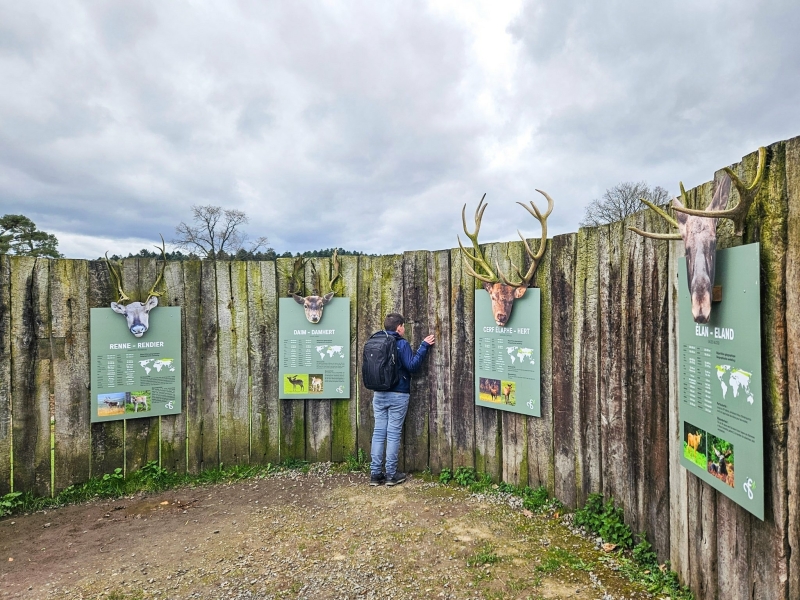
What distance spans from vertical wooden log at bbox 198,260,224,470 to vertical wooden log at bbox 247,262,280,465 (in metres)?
0.44

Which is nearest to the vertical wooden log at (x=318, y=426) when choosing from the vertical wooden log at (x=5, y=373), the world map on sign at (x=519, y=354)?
the world map on sign at (x=519, y=354)

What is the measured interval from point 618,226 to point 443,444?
3.22 m

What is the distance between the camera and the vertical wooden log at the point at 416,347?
5117 millimetres

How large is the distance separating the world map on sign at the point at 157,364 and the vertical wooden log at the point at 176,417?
0.14 meters

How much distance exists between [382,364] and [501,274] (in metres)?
1.72

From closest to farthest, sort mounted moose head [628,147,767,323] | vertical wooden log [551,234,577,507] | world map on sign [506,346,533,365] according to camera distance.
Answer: mounted moose head [628,147,767,323]
vertical wooden log [551,234,577,507]
world map on sign [506,346,533,365]

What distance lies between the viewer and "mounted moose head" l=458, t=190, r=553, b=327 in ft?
13.6

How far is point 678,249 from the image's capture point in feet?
9.39

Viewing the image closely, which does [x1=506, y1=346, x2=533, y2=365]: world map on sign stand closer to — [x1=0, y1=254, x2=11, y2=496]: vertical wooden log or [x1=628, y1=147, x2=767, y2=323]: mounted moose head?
[x1=628, y1=147, x2=767, y2=323]: mounted moose head

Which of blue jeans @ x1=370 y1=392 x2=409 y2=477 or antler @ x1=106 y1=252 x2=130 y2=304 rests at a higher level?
antler @ x1=106 y1=252 x2=130 y2=304

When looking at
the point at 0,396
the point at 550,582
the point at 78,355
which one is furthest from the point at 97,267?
the point at 550,582

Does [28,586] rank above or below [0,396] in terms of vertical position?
below

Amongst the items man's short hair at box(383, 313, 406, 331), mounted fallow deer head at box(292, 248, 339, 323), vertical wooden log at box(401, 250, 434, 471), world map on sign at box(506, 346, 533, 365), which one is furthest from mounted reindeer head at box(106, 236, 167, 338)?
world map on sign at box(506, 346, 533, 365)

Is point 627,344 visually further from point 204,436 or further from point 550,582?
point 204,436
